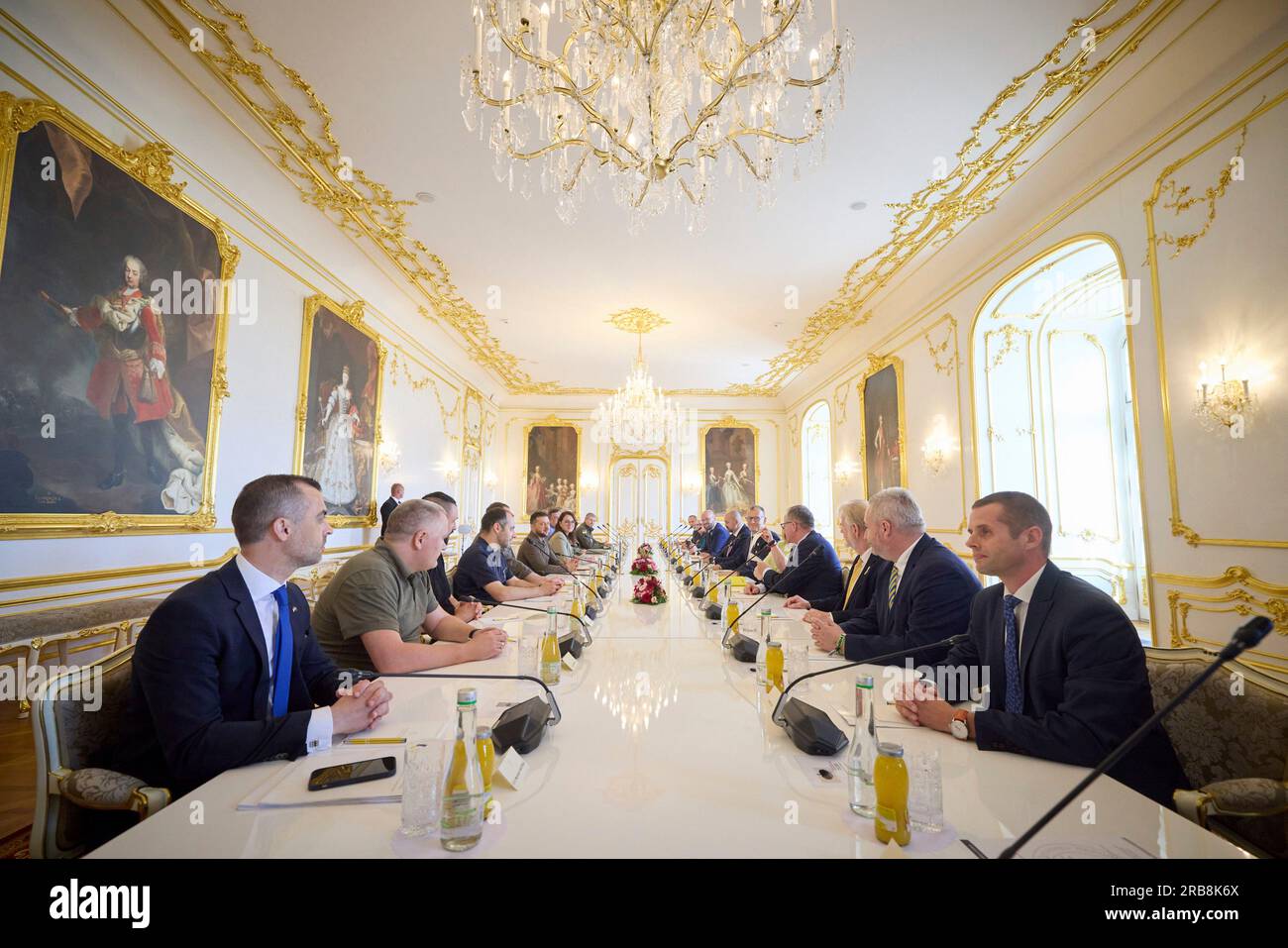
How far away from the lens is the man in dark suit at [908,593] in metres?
2.27

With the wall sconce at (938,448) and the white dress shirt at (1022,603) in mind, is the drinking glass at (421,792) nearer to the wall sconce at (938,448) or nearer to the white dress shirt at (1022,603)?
the white dress shirt at (1022,603)

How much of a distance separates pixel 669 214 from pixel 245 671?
4941 millimetres

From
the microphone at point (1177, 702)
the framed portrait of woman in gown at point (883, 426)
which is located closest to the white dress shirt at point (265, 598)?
the microphone at point (1177, 702)

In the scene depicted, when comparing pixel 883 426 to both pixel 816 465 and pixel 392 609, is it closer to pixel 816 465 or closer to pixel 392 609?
pixel 816 465

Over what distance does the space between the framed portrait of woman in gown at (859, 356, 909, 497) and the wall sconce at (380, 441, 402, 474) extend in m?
6.63

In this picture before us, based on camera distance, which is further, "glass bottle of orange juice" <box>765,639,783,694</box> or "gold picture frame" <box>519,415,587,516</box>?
"gold picture frame" <box>519,415,587,516</box>

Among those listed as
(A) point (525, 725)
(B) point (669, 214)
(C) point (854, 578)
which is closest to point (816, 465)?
(B) point (669, 214)

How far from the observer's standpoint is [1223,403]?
126 inches

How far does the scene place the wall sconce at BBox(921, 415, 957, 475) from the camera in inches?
241

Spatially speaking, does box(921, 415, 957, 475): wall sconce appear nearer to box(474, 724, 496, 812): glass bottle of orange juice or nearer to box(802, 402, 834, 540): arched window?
box(802, 402, 834, 540): arched window

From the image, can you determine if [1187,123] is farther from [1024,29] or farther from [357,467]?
[357,467]

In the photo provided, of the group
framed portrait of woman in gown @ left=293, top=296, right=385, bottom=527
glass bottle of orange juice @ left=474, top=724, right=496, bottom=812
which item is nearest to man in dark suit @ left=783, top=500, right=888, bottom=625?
glass bottle of orange juice @ left=474, top=724, right=496, bottom=812

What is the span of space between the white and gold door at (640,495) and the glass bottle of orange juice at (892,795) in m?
Result: 12.1
